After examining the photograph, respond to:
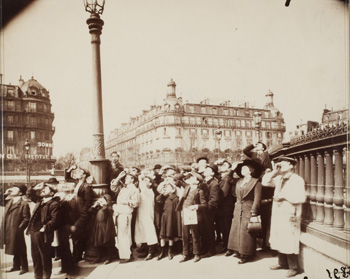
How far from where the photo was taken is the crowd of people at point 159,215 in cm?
406

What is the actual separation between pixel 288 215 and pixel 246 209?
26.6 inches

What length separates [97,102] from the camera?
16.4ft

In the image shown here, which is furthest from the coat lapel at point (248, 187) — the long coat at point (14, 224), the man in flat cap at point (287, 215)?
the long coat at point (14, 224)

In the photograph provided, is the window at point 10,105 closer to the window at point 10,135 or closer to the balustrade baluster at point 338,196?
the window at point 10,135

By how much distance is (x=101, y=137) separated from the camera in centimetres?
509

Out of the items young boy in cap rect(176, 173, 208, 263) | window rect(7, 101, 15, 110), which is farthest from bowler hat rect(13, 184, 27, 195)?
young boy in cap rect(176, 173, 208, 263)

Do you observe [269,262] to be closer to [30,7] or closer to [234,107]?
[234,107]

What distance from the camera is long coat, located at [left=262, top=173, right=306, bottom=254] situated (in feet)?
12.5

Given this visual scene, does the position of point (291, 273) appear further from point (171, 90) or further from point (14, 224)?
→ point (14, 224)

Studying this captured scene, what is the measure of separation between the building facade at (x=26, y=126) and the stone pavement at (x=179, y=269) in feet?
5.06

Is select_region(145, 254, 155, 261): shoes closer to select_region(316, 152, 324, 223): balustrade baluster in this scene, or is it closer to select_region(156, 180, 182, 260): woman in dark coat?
select_region(156, 180, 182, 260): woman in dark coat

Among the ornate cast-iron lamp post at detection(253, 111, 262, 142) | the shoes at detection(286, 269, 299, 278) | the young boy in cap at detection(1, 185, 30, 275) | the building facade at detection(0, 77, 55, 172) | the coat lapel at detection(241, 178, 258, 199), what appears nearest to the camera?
the shoes at detection(286, 269, 299, 278)

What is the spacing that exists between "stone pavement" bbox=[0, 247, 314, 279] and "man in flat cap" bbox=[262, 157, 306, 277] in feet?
0.70

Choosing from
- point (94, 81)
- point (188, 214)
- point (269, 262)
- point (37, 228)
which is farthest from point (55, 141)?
point (269, 262)
